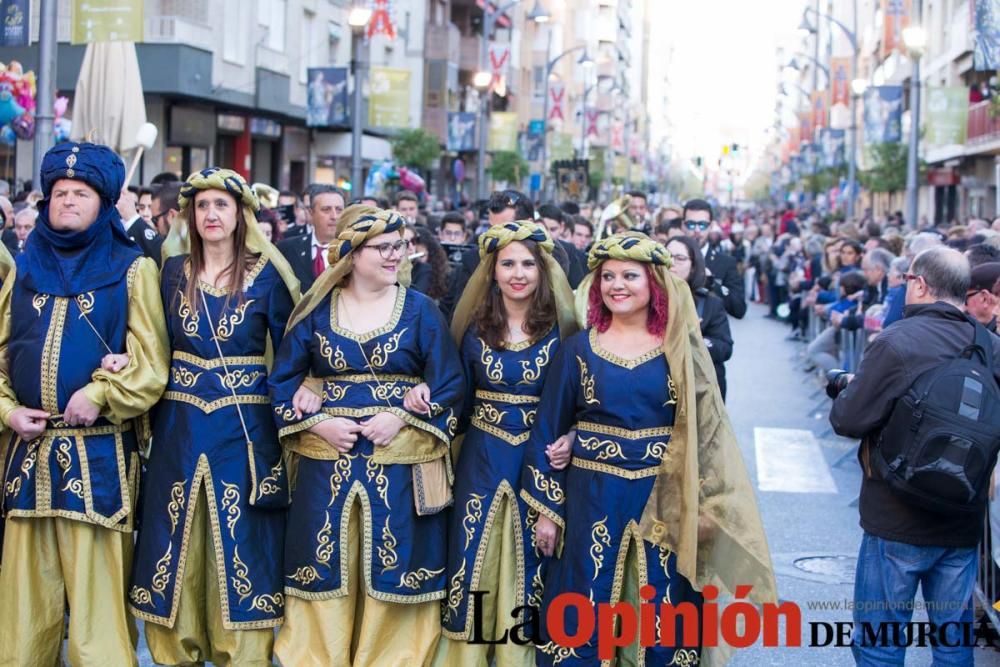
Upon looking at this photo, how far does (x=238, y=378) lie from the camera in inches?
227

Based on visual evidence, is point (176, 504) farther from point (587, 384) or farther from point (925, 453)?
point (925, 453)

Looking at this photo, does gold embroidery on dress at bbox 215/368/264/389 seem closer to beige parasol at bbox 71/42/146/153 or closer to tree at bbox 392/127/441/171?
beige parasol at bbox 71/42/146/153

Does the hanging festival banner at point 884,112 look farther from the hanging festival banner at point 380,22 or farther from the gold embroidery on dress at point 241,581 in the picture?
the gold embroidery on dress at point 241,581

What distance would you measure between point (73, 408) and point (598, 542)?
2180 millimetres

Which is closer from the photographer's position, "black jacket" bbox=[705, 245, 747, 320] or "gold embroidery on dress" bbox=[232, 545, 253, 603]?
"gold embroidery on dress" bbox=[232, 545, 253, 603]

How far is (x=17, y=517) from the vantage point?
5.69m

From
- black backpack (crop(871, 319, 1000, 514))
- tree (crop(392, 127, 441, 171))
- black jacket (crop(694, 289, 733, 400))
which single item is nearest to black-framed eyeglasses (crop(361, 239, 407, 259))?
black backpack (crop(871, 319, 1000, 514))

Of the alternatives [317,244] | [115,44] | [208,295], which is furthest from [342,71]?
[208,295]

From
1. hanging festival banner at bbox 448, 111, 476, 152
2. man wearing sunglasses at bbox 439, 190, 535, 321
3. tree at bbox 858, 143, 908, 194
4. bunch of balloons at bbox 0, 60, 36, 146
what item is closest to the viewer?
man wearing sunglasses at bbox 439, 190, 535, 321

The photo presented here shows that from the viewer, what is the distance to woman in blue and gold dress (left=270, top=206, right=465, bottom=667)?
5570 millimetres

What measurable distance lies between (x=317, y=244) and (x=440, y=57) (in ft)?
124

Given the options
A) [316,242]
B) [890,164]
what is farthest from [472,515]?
[890,164]

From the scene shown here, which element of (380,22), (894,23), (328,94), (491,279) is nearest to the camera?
(491,279)

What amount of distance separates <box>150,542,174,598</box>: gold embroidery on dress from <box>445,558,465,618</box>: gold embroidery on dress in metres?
1.15
